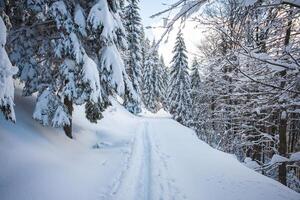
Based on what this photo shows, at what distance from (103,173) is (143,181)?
1.41m

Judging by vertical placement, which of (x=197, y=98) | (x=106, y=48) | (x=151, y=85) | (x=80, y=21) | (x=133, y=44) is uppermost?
(x=133, y=44)

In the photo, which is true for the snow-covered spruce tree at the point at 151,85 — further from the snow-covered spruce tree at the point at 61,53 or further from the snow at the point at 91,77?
the snow at the point at 91,77

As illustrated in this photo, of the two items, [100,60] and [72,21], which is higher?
[72,21]

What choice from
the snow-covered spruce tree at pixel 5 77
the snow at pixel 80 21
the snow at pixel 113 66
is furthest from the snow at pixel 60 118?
the snow-covered spruce tree at pixel 5 77

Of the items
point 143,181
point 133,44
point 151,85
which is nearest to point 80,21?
point 143,181

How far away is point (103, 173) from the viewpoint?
7918mm

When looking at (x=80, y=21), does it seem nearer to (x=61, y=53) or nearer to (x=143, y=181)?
(x=61, y=53)

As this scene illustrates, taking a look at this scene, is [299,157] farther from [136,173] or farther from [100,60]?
[100,60]

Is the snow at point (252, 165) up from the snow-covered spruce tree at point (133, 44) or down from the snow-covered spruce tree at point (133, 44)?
down

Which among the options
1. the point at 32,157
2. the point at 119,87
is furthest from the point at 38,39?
the point at 32,157

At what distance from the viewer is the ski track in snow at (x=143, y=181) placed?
6.23 metres

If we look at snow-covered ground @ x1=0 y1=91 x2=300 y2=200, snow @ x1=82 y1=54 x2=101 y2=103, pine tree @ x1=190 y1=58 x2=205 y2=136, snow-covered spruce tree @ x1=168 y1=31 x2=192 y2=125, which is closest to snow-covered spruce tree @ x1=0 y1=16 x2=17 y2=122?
snow-covered ground @ x1=0 y1=91 x2=300 y2=200

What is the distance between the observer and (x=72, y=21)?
366 inches

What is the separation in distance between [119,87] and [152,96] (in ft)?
138
